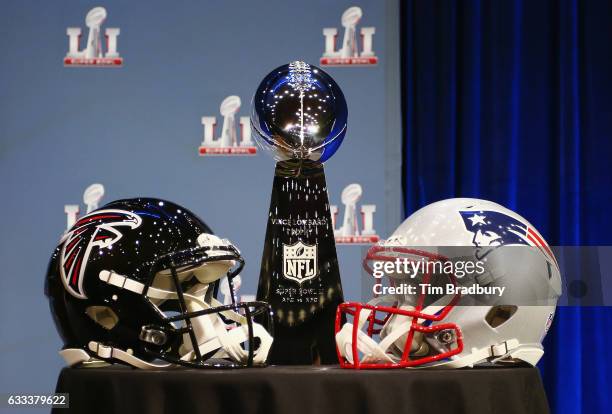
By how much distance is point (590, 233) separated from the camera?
296 centimetres

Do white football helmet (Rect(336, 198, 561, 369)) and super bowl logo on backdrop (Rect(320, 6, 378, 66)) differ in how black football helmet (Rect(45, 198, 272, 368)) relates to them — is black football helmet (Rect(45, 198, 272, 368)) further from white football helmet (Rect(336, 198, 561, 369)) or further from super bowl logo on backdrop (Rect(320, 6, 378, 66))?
super bowl logo on backdrop (Rect(320, 6, 378, 66))

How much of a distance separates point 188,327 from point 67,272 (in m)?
0.25

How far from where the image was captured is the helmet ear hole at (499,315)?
1.41 meters

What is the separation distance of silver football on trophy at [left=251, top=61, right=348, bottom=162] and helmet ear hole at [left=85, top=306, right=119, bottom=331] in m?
0.44

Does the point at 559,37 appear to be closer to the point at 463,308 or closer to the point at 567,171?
the point at 567,171

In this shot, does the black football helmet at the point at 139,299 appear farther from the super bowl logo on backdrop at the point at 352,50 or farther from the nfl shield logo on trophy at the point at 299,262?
the super bowl logo on backdrop at the point at 352,50

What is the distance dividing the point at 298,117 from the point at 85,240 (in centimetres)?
46

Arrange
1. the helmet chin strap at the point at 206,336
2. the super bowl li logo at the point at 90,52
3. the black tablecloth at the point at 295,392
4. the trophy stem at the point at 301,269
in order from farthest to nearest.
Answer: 1. the super bowl li logo at the point at 90,52
2. the trophy stem at the point at 301,269
3. the helmet chin strap at the point at 206,336
4. the black tablecloth at the point at 295,392

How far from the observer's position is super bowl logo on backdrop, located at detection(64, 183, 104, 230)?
294 cm

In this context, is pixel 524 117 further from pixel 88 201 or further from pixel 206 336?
pixel 206 336

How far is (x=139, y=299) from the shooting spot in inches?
52.9

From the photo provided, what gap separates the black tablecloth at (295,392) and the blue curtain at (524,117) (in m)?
1.84

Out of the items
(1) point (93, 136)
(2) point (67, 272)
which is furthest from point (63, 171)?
(2) point (67, 272)

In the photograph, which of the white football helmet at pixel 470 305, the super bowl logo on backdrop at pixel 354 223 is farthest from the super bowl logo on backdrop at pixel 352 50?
the white football helmet at pixel 470 305
